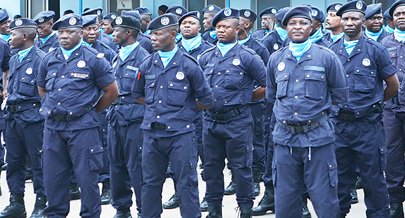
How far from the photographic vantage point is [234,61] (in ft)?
25.9

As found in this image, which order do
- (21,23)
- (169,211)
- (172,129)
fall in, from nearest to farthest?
(172,129) → (21,23) → (169,211)

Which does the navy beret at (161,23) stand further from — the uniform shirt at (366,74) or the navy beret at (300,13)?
the uniform shirt at (366,74)

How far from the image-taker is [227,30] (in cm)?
799

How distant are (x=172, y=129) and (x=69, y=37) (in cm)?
132

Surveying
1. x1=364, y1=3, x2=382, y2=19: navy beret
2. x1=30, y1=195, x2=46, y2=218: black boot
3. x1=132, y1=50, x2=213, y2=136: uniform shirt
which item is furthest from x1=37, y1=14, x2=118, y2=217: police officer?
x1=364, y1=3, x2=382, y2=19: navy beret

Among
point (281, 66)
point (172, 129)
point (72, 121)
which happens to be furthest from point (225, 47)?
point (72, 121)

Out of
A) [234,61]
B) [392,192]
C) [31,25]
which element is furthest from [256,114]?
[31,25]

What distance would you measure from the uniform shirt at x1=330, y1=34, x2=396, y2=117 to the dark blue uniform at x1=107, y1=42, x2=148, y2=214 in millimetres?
2133

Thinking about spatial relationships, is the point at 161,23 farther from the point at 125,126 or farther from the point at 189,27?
the point at 189,27

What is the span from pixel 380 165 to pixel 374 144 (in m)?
0.20

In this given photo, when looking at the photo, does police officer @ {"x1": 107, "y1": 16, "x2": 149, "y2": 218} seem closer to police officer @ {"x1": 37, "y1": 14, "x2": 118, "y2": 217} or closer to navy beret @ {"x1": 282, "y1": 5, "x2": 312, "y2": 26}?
police officer @ {"x1": 37, "y1": 14, "x2": 118, "y2": 217}

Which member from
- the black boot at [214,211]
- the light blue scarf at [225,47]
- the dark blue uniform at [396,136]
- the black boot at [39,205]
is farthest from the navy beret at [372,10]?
the black boot at [39,205]

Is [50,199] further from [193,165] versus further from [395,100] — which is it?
[395,100]

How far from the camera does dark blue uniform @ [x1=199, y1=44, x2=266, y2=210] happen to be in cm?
778
